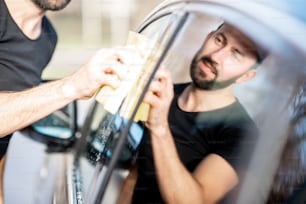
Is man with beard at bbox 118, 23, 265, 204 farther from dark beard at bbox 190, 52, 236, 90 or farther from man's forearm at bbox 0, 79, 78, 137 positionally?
man's forearm at bbox 0, 79, 78, 137

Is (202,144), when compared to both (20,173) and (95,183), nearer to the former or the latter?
(95,183)

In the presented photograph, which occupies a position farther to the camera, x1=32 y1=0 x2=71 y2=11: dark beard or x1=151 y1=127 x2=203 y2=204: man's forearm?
x1=32 y1=0 x2=71 y2=11: dark beard

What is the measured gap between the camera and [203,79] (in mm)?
1230

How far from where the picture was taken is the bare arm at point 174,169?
3.66ft

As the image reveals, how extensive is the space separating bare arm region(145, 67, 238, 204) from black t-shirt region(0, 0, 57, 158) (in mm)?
822

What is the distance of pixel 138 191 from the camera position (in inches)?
53.1

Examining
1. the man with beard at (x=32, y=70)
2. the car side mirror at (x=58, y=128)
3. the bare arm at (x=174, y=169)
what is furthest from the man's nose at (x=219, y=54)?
the car side mirror at (x=58, y=128)

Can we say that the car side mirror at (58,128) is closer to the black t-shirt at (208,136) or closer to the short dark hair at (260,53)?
the black t-shirt at (208,136)

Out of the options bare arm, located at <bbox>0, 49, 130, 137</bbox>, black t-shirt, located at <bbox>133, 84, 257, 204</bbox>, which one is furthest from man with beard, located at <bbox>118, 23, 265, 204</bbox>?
bare arm, located at <bbox>0, 49, 130, 137</bbox>

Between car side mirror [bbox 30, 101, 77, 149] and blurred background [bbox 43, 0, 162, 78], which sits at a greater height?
blurred background [bbox 43, 0, 162, 78]

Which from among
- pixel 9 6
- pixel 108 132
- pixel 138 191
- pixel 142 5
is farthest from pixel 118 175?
pixel 142 5

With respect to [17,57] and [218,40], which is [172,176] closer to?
[218,40]

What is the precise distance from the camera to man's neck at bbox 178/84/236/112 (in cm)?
118

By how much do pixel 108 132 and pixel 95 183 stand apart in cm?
16
